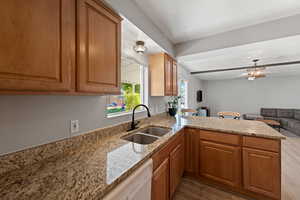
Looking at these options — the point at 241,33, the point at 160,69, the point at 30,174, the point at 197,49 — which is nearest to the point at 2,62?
the point at 30,174

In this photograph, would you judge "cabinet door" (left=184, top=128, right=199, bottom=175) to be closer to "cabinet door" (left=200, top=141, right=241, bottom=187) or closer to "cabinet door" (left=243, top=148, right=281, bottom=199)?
"cabinet door" (left=200, top=141, right=241, bottom=187)

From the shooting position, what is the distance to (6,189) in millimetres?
592

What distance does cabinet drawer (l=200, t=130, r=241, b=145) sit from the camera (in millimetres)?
1598

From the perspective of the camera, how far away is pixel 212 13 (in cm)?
170

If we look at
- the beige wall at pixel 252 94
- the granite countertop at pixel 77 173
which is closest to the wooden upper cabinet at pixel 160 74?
the granite countertop at pixel 77 173

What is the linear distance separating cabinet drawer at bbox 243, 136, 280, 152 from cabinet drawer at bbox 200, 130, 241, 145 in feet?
0.28

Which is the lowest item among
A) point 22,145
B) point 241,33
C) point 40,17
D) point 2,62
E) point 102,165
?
point 102,165

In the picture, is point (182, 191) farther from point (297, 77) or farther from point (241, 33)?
point (297, 77)

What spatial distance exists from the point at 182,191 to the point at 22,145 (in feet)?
6.23

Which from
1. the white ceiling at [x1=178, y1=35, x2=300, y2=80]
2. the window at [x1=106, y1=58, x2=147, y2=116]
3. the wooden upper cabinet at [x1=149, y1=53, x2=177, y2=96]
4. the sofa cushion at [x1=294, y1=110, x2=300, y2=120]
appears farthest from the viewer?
the sofa cushion at [x1=294, y1=110, x2=300, y2=120]

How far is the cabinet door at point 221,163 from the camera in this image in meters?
1.62

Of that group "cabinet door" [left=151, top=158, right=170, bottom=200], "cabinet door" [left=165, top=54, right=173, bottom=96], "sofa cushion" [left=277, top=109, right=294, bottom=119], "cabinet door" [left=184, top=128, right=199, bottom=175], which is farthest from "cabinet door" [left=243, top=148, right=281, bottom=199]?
"sofa cushion" [left=277, top=109, right=294, bottom=119]

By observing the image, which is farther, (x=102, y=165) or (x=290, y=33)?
(x=290, y=33)

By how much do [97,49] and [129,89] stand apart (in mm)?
1068
